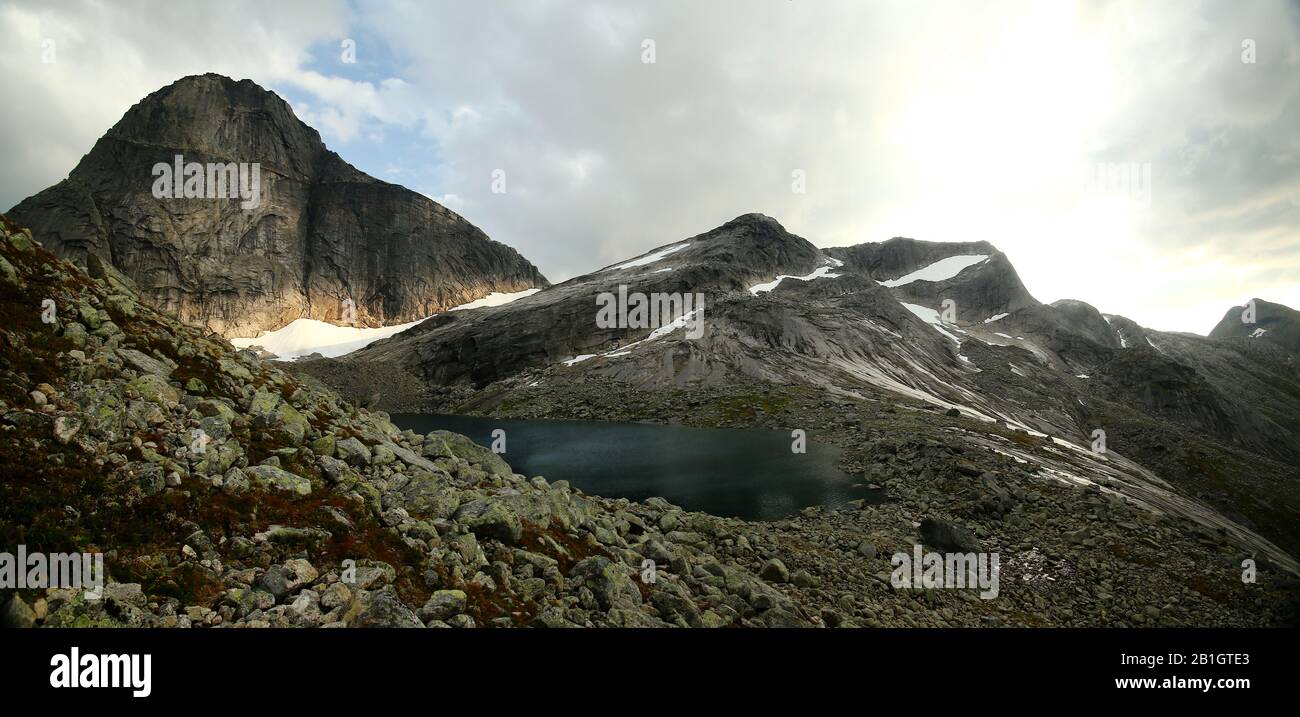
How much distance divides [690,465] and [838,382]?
6410cm

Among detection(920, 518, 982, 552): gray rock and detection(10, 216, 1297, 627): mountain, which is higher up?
detection(10, 216, 1297, 627): mountain

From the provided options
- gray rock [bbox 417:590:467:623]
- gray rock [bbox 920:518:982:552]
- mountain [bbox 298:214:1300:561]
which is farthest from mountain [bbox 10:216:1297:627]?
mountain [bbox 298:214:1300:561]

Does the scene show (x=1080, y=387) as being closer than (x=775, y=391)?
No

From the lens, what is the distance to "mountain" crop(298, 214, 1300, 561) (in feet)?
278

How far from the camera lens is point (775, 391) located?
106 m

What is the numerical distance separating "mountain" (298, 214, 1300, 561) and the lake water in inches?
406

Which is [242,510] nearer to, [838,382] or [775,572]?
[775,572]

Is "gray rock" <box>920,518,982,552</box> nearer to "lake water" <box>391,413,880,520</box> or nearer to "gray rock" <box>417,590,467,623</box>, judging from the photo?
"lake water" <box>391,413,880,520</box>

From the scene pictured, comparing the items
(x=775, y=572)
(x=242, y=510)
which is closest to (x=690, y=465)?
(x=775, y=572)

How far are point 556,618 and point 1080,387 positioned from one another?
196351 millimetres

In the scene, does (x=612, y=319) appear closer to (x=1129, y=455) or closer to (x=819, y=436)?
(x=819, y=436)

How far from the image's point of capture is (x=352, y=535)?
12.4 metres

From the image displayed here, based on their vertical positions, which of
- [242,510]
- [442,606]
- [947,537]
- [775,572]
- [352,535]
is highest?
[242,510]
